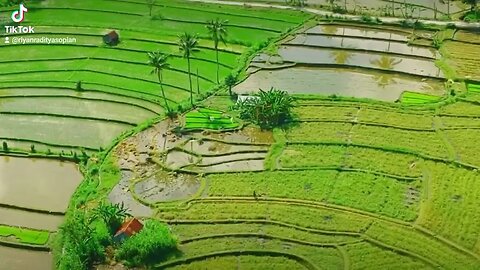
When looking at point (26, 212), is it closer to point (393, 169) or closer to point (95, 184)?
point (95, 184)

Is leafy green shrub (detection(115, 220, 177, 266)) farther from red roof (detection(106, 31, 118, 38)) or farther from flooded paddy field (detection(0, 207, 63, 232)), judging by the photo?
red roof (detection(106, 31, 118, 38))

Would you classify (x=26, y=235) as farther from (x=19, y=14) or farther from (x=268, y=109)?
(x=19, y=14)

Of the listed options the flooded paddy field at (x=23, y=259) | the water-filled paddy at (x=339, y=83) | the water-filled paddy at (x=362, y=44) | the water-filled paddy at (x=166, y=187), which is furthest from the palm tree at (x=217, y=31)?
the flooded paddy field at (x=23, y=259)

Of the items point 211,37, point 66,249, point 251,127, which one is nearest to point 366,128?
point 251,127

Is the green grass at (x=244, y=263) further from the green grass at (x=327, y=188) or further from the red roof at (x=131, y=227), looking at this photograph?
the green grass at (x=327, y=188)

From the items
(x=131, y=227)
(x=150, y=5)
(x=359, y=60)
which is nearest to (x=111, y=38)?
(x=150, y=5)
